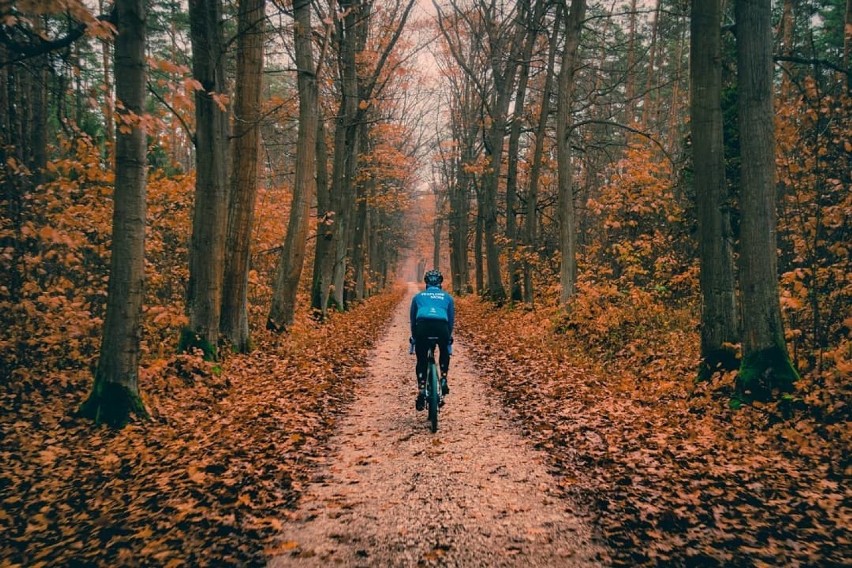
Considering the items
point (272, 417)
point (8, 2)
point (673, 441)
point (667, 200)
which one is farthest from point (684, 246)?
point (8, 2)

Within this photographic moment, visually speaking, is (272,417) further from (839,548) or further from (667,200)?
(667,200)

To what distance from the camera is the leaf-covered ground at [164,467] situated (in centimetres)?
388

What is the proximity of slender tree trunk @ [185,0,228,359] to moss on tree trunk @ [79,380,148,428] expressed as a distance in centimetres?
266

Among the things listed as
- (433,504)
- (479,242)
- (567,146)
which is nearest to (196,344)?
(433,504)

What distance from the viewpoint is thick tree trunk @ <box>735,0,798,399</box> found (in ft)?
21.3

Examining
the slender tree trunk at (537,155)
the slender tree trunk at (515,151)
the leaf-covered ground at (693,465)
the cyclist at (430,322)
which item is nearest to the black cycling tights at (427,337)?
the cyclist at (430,322)

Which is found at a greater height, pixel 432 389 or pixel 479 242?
pixel 479 242

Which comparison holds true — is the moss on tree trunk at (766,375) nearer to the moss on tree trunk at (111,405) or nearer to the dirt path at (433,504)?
the dirt path at (433,504)

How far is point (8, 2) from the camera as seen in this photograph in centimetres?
392

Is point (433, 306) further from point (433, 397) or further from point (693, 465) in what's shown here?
point (693, 465)

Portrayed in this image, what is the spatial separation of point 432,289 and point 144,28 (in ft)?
16.0

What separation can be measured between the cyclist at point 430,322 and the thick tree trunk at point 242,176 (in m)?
5.04

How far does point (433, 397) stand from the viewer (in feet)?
21.8

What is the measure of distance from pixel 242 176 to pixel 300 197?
9.24ft
